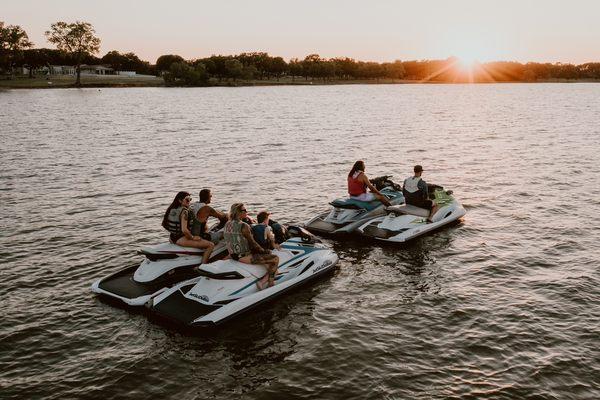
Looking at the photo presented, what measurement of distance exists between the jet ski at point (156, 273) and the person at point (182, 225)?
167 mm

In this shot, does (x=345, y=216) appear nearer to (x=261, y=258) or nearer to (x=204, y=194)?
(x=261, y=258)

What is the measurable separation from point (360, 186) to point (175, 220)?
8.37 meters

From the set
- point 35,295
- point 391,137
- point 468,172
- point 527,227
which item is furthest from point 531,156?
point 35,295

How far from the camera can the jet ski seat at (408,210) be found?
20188mm

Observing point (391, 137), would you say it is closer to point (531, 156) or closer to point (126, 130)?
point (531, 156)

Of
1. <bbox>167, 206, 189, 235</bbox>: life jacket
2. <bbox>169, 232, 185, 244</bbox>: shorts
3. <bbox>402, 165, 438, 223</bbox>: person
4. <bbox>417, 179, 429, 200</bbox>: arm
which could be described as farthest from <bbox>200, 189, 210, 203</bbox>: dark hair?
<bbox>417, 179, 429, 200</bbox>: arm

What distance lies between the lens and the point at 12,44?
16788 centimetres

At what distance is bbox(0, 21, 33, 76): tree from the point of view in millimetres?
164750

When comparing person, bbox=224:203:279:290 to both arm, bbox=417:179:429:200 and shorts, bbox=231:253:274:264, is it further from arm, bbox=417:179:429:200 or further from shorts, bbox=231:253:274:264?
arm, bbox=417:179:429:200

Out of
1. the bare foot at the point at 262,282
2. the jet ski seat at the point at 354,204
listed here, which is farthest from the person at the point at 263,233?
the jet ski seat at the point at 354,204

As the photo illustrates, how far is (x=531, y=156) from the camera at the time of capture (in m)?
42.6

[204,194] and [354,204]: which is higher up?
[204,194]

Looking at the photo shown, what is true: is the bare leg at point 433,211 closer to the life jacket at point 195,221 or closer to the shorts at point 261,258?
the shorts at point 261,258

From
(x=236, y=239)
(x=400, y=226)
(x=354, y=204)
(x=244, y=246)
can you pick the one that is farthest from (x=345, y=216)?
(x=236, y=239)
